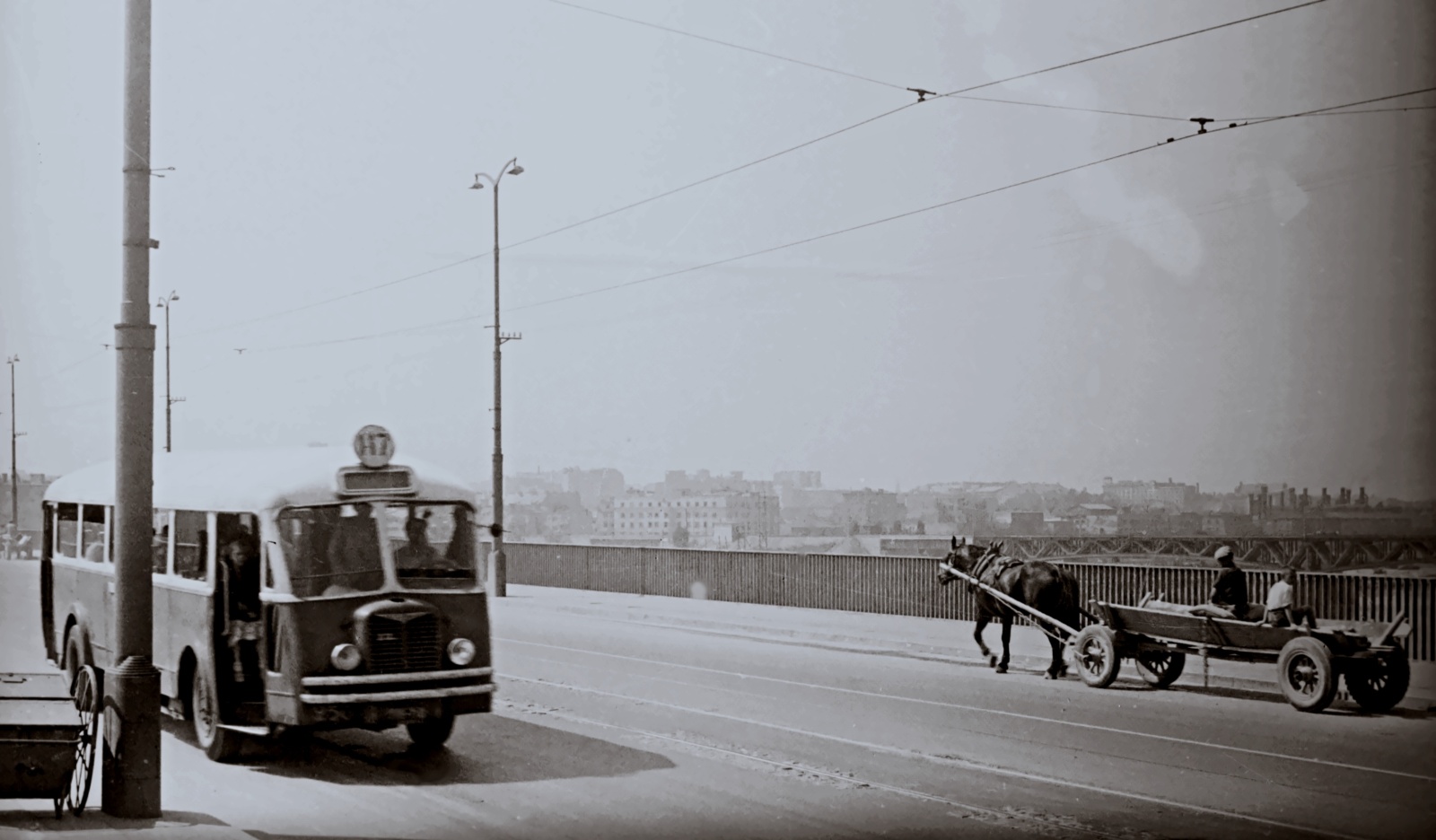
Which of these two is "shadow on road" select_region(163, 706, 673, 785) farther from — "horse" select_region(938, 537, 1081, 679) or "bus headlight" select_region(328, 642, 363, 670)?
"horse" select_region(938, 537, 1081, 679)

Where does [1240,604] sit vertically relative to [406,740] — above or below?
above

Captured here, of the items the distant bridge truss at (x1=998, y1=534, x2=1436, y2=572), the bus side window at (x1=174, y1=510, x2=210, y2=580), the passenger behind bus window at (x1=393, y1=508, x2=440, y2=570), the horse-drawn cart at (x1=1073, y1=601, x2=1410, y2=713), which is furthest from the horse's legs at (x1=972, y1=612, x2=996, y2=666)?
the distant bridge truss at (x1=998, y1=534, x2=1436, y2=572)

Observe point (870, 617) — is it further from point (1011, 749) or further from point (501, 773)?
point (501, 773)

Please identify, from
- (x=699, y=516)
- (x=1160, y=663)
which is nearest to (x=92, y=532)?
(x=1160, y=663)

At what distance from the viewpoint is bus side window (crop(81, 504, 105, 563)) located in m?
13.3

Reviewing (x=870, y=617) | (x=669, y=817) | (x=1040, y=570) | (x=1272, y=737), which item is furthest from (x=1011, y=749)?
(x=870, y=617)

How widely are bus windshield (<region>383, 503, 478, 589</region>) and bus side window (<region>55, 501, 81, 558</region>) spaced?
17.6 feet

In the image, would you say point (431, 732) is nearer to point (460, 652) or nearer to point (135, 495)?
point (460, 652)

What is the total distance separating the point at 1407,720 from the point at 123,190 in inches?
472

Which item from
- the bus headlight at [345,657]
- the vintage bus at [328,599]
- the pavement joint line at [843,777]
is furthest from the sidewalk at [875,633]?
the bus headlight at [345,657]

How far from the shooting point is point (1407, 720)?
1279 cm

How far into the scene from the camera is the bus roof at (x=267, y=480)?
10562mm

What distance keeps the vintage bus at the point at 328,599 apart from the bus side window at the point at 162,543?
38cm

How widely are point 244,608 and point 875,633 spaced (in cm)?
1272
